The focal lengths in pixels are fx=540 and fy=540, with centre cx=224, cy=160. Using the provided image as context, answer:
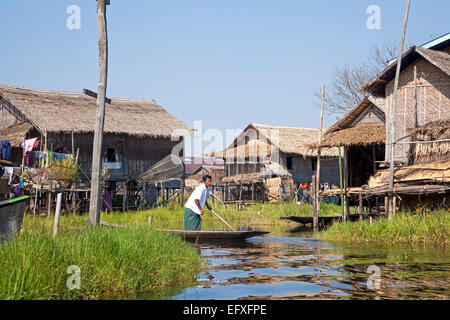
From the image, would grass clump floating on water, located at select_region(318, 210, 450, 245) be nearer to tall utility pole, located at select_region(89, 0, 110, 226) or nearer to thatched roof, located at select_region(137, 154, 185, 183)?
tall utility pole, located at select_region(89, 0, 110, 226)

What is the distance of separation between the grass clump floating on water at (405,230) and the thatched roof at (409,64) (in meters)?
4.30

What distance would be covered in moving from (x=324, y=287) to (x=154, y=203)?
18.4 meters

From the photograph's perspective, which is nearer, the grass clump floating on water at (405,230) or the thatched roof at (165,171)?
the grass clump floating on water at (405,230)

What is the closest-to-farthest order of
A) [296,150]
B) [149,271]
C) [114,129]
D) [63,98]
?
[149,271], [114,129], [63,98], [296,150]

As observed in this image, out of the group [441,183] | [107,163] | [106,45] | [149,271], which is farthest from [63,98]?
[149,271]

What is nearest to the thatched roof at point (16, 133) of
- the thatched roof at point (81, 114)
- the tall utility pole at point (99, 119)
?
the thatched roof at point (81, 114)

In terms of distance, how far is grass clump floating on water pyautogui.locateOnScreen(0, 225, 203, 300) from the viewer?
5371 mm

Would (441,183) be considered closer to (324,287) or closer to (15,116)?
(324,287)

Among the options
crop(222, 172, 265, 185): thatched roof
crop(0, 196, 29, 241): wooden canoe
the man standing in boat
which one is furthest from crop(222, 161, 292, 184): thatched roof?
crop(0, 196, 29, 241): wooden canoe

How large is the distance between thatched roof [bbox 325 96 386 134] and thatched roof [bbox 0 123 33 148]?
1221 cm

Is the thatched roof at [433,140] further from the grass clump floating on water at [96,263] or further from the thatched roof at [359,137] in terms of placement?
the grass clump floating on water at [96,263]

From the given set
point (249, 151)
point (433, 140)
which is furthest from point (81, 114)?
point (433, 140)

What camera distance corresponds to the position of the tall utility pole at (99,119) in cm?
974

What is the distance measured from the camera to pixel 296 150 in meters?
30.1
